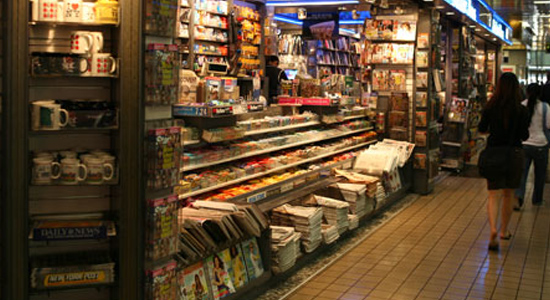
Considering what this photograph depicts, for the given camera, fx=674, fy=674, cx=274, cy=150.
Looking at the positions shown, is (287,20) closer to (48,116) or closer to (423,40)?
(423,40)

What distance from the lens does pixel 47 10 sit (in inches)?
136

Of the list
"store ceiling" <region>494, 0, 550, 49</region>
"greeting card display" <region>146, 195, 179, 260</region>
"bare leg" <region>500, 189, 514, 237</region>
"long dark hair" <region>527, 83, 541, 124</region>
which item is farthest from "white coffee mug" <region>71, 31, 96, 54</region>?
"store ceiling" <region>494, 0, 550, 49</region>

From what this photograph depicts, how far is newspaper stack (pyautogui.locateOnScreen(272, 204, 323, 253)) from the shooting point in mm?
5969

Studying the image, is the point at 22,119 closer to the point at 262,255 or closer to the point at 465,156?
the point at 262,255

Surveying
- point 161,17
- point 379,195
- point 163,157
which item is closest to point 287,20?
point 379,195

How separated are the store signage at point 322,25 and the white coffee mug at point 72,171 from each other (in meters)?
11.1

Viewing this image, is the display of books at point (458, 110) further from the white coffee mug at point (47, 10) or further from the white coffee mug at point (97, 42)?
the white coffee mug at point (47, 10)

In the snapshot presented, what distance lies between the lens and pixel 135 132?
11.8ft

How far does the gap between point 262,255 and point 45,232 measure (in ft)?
6.95

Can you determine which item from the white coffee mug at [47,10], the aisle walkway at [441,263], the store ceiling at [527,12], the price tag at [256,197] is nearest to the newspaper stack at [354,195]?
the aisle walkway at [441,263]

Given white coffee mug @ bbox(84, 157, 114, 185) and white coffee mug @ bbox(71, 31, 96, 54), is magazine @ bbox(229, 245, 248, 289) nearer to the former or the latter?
white coffee mug @ bbox(84, 157, 114, 185)

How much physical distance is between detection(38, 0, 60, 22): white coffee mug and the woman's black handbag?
4774 millimetres

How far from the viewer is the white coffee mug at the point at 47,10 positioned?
345 cm

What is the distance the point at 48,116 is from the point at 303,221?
3017 mm
